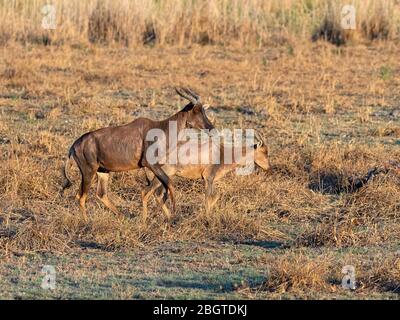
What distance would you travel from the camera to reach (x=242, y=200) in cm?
971

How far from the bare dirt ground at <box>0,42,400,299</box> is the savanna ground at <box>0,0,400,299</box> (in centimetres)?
2

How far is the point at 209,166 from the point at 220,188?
33cm

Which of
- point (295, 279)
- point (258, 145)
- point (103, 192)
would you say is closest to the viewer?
point (295, 279)

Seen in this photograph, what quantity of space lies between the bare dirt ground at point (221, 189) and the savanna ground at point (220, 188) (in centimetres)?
2

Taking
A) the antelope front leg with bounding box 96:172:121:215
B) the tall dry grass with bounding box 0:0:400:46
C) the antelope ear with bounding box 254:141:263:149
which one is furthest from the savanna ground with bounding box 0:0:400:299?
the tall dry grass with bounding box 0:0:400:46

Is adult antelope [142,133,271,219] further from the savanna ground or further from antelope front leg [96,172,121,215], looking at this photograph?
antelope front leg [96,172,121,215]

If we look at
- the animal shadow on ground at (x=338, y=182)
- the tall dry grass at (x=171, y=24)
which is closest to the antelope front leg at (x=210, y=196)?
the animal shadow on ground at (x=338, y=182)

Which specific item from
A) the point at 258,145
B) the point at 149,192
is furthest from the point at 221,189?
the point at 149,192

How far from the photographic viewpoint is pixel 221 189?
10.0m

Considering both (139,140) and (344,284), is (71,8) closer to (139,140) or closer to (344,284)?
(139,140)

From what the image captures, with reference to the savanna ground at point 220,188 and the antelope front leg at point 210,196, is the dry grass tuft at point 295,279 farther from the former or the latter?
the antelope front leg at point 210,196

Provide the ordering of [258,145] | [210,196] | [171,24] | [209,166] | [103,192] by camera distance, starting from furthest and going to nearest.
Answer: [171,24] < [258,145] < [209,166] < [210,196] < [103,192]

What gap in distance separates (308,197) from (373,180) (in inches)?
25.4

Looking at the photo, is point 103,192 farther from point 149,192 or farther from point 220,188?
point 220,188
